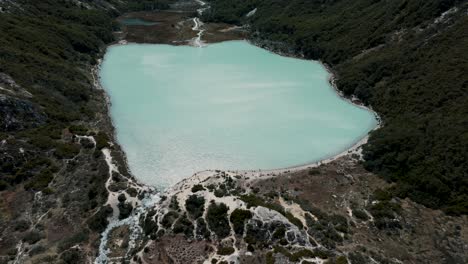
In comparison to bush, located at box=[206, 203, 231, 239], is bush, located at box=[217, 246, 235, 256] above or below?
below

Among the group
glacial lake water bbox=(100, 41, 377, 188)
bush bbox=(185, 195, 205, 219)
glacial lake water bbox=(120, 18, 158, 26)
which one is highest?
glacial lake water bbox=(120, 18, 158, 26)

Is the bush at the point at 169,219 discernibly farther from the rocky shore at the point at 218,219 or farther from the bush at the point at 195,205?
the bush at the point at 195,205

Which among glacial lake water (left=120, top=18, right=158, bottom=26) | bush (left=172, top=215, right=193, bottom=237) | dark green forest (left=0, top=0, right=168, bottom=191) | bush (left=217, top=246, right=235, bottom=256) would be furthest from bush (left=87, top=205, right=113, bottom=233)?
glacial lake water (left=120, top=18, right=158, bottom=26)

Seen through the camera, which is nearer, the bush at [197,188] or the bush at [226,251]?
the bush at [226,251]

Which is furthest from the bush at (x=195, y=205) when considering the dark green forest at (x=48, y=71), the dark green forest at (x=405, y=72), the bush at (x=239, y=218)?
the dark green forest at (x=405, y=72)

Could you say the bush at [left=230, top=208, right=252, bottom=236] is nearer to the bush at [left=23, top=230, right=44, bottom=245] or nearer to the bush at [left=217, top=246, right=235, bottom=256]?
the bush at [left=217, top=246, right=235, bottom=256]

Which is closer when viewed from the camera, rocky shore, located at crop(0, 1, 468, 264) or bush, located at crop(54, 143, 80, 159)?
rocky shore, located at crop(0, 1, 468, 264)

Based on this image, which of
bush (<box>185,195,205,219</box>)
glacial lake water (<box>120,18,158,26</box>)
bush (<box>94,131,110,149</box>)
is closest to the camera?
bush (<box>185,195,205,219</box>)
